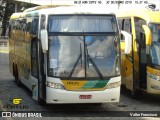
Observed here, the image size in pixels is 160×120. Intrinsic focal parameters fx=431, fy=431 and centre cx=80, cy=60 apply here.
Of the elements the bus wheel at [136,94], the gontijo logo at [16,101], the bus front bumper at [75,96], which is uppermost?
the bus front bumper at [75,96]

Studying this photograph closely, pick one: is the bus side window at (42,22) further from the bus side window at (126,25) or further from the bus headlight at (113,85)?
the bus side window at (126,25)

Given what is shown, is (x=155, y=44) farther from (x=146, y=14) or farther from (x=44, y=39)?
(x=44, y=39)

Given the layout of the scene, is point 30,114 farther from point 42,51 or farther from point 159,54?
point 159,54

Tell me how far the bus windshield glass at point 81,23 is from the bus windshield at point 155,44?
1.89m

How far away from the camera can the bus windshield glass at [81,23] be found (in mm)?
11219

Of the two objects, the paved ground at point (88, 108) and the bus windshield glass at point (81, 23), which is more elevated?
the bus windshield glass at point (81, 23)

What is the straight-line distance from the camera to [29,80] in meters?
13.9

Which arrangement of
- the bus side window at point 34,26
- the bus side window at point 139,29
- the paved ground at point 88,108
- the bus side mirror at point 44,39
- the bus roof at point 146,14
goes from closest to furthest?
the bus side mirror at point 44,39 < the paved ground at point 88,108 < the bus side window at point 34,26 < the bus roof at point 146,14 < the bus side window at point 139,29

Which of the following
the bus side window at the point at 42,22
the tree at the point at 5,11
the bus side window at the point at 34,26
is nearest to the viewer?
the bus side window at the point at 42,22

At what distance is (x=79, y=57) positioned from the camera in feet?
36.1

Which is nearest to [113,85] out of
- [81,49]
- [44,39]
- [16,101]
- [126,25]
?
[81,49]

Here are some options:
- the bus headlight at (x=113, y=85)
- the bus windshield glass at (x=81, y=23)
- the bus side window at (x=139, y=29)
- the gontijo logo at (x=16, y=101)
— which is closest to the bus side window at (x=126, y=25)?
the bus side window at (x=139, y=29)

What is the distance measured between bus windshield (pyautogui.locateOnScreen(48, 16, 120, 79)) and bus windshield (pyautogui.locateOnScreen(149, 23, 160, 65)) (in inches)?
71.2

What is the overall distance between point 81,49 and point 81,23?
0.77 meters
